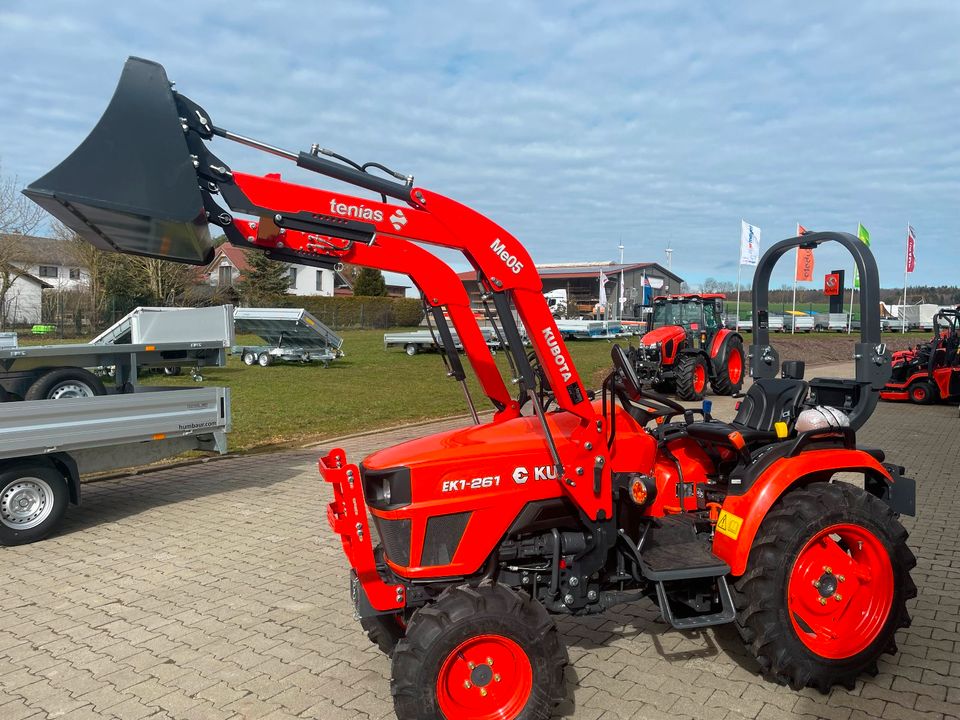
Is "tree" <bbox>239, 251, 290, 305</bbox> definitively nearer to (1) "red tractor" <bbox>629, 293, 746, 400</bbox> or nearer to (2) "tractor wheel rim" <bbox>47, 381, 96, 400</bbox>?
(1) "red tractor" <bbox>629, 293, 746, 400</bbox>

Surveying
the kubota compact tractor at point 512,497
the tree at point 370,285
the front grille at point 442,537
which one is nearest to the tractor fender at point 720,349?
the kubota compact tractor at point 512,497

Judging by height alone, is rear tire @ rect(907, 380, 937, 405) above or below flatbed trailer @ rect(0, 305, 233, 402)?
below

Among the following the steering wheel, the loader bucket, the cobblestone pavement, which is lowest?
the cobblestone pavement

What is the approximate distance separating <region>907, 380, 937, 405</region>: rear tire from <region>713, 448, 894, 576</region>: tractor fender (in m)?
13.6

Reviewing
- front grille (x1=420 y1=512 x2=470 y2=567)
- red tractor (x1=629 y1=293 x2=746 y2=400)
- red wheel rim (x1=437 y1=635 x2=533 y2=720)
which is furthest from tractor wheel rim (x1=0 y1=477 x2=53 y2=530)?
red tractor (x1=629 y1=293 x2=746 y2=400)

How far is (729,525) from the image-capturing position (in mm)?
3736

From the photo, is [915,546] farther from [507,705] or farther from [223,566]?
[223,566]

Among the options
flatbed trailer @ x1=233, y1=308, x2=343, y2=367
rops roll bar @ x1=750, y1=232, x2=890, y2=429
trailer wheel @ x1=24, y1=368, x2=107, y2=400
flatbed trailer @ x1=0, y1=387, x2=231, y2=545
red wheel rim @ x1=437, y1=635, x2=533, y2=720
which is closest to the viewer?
red wheel rim @ x1=437, y1=635, x2=533, y2=720

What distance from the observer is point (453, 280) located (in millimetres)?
4246

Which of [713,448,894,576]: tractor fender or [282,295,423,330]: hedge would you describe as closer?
[713,448,894,576]: tractor fender

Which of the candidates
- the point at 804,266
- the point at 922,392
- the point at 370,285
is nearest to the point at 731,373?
the point at 922,392

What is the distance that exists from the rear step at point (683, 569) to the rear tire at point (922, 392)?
14.1 m

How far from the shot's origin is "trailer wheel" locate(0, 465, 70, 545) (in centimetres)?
596

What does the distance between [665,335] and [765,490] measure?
12.7 metres
